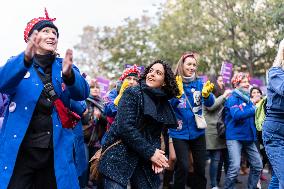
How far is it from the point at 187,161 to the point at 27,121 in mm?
3080

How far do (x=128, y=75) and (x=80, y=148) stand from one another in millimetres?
2731

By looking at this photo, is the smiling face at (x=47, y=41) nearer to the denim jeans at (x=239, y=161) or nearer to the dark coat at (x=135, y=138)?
the dark coat at (x=135, y=138)

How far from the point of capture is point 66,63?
311 cm

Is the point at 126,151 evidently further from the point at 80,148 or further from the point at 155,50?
the point at 155,50

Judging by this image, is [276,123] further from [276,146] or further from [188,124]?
[188,124]

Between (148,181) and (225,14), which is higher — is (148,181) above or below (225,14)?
below

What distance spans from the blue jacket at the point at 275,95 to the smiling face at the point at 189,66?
1.85m

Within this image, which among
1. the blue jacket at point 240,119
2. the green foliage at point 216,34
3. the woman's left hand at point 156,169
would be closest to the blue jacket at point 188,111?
the blue jacket at point 240,119

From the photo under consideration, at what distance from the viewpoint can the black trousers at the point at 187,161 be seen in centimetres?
593

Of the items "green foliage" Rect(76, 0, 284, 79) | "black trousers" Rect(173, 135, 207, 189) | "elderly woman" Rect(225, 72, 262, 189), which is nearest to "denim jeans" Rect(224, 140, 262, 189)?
"elderly woman" Rect(225, 72, 262, 189)

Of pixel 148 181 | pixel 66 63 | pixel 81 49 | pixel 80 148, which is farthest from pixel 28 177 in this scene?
pixel 81 49

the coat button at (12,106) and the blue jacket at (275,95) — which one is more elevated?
the coat button at (12,106)

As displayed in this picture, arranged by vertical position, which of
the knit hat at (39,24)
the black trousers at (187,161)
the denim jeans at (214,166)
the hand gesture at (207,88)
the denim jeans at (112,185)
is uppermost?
the knit hat at (39,24)

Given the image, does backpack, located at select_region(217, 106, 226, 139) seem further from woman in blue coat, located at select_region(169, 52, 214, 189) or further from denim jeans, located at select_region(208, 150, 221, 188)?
woman in blue coat, located at select_region(169, 52, 214, 189)
